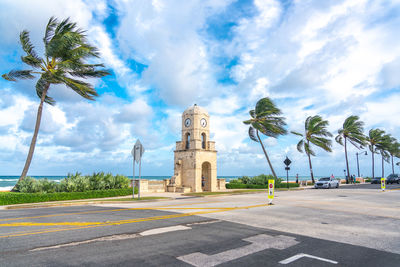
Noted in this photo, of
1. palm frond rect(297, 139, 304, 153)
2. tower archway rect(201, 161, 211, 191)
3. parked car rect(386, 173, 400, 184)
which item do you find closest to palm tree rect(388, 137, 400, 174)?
parked car rect(386, 173, 400, 184)

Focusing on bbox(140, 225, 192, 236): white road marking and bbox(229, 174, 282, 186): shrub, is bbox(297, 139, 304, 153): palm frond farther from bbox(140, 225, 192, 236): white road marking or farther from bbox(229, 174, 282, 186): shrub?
bbox(140, 225, 192, 236): white road marking

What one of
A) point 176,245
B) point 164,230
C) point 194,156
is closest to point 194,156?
point 194,156

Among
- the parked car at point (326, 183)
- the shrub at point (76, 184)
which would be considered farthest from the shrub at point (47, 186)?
the parked car at point (326, 183)

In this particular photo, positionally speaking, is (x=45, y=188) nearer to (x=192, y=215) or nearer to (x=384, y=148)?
(x=192, y=215)

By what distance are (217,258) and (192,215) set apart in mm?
4799

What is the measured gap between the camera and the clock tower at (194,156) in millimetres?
25484

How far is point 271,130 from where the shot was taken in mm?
34188

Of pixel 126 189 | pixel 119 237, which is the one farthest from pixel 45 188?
pixel 119 237

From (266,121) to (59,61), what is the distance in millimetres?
24342

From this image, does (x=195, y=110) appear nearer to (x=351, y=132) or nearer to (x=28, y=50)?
(x=28, y=50)

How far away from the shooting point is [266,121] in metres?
34.3

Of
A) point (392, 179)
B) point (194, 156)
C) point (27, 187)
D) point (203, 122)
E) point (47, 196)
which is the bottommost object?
point (392, 179)

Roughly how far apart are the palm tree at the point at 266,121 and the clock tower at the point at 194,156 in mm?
9661

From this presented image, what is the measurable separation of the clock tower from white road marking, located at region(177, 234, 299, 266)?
18943mm
